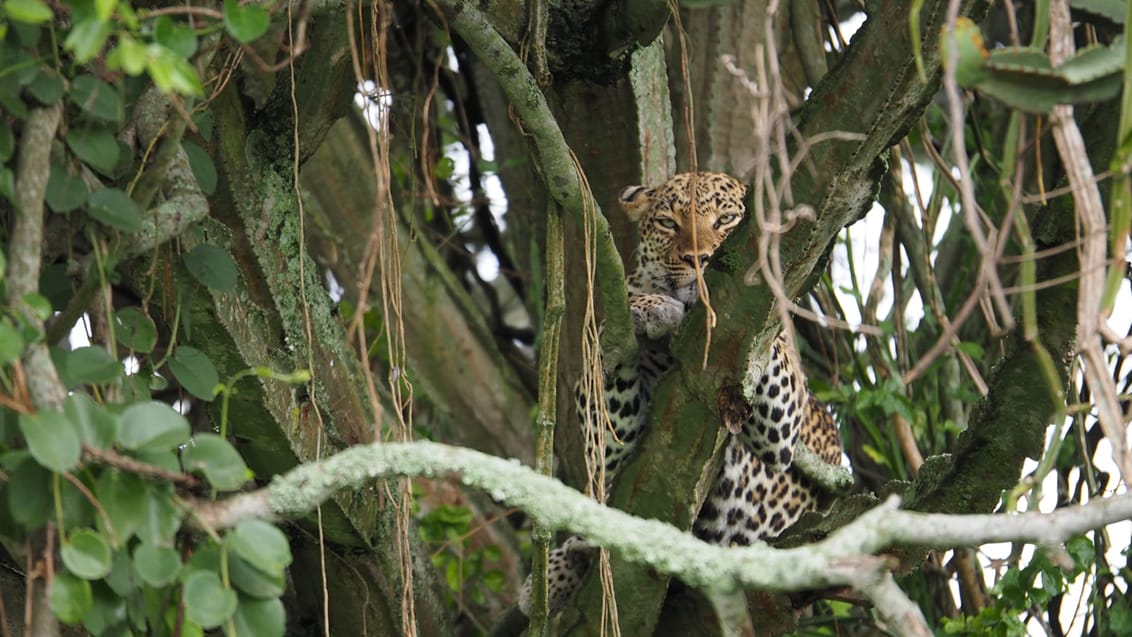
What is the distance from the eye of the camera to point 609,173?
3914mm

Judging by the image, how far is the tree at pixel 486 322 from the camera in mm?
1945

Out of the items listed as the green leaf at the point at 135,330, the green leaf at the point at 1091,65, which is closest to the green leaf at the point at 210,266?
the green leaf at the point at 135,330

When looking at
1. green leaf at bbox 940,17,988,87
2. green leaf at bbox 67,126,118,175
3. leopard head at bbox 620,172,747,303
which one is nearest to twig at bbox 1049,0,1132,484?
green leaf at bbox 940,17,988,87

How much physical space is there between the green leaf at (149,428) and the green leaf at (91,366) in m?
0.25

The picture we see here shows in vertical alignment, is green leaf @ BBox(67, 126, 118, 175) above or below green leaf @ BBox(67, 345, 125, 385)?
above

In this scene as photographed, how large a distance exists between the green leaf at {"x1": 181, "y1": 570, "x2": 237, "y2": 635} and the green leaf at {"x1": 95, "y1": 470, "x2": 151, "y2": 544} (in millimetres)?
105

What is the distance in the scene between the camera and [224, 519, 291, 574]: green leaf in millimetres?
1931

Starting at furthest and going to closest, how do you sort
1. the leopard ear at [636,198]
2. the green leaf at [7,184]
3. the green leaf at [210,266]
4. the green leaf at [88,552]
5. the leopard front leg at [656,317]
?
the leopard ear at [636,198] → the leopard front leg at [656,317] → the green leaf at [210,266] → the green leaf at [7,184] → the green leaf at [88,552]

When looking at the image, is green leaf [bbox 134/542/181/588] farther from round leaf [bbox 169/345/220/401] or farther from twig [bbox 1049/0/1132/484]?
twig [bbox 1049/0/1132/484]

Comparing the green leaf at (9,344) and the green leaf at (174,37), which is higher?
the green leaf at (174,37)

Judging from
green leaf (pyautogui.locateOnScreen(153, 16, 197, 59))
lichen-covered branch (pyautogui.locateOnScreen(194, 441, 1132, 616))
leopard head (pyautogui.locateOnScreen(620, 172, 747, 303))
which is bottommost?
lichen-covered branch (pyautogui.locateOnScreen(194, 441, 1132, 616))

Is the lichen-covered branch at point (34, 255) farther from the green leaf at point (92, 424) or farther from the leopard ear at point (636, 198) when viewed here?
the leopard ear at point (636, 198)

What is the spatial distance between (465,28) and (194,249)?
0.64m

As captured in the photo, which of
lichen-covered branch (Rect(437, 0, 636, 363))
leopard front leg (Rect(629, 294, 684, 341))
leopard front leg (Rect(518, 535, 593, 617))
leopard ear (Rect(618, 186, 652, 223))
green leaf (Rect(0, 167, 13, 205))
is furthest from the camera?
leopard front leg (Rect(518, 535, 593, 617))
